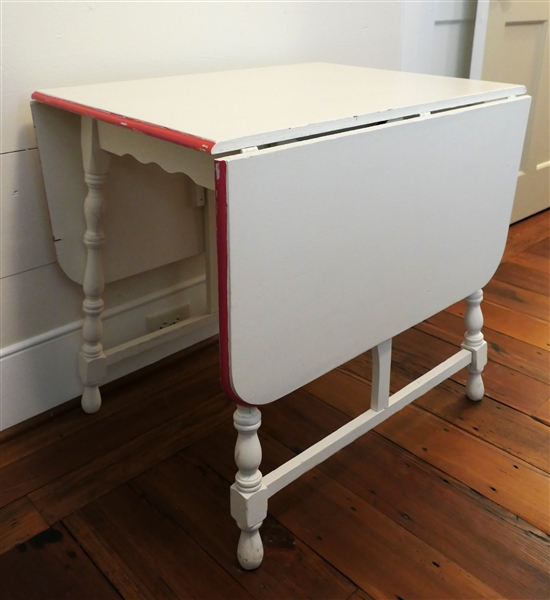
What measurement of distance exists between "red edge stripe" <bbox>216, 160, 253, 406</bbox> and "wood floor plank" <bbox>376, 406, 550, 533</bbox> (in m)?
0.53

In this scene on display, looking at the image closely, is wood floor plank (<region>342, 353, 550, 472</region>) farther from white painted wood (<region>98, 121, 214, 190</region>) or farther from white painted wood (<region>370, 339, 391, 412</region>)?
white painted wood (<region>98, 121, 214, 190</region>)

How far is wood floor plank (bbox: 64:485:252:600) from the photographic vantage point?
3.17 ft

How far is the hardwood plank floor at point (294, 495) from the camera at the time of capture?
98cm

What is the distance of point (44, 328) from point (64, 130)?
430 mm

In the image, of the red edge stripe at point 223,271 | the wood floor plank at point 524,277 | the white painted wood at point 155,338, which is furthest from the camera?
the wood floor plank at point 524,277

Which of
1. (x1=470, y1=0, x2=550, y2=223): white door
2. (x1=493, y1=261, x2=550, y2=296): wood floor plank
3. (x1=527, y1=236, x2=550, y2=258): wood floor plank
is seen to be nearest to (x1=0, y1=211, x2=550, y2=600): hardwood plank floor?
(x1=493, y1=261, x2=550, y2=296): wood floor plank

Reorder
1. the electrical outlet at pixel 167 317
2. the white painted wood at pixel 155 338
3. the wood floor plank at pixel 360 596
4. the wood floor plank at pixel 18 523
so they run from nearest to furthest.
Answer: the wood floor plank at pixel 360 596
the wood floor plank at pixel 18 523
the white painted wood at pixel 155 338
the electrical outlet at pixel 167 317

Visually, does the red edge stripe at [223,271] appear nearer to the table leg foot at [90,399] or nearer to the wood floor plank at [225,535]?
the wood floor plank at [225,535]

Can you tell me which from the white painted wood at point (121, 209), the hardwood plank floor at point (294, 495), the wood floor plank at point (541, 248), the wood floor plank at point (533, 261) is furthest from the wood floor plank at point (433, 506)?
the wood floor plank at point (541, 248)

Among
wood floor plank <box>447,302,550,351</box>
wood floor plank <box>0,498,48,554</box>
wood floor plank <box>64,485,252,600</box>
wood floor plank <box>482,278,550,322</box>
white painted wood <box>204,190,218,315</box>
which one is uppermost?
white painted wood <box>204,190,218,315</box>

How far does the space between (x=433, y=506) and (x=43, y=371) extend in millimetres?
865

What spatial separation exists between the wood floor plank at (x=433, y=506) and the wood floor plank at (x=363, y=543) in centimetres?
2

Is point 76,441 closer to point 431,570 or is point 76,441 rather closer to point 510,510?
point 431,570

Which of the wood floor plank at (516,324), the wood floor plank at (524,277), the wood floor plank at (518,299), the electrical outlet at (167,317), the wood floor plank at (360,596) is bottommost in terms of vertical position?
the wood floor plank at (360,596)
